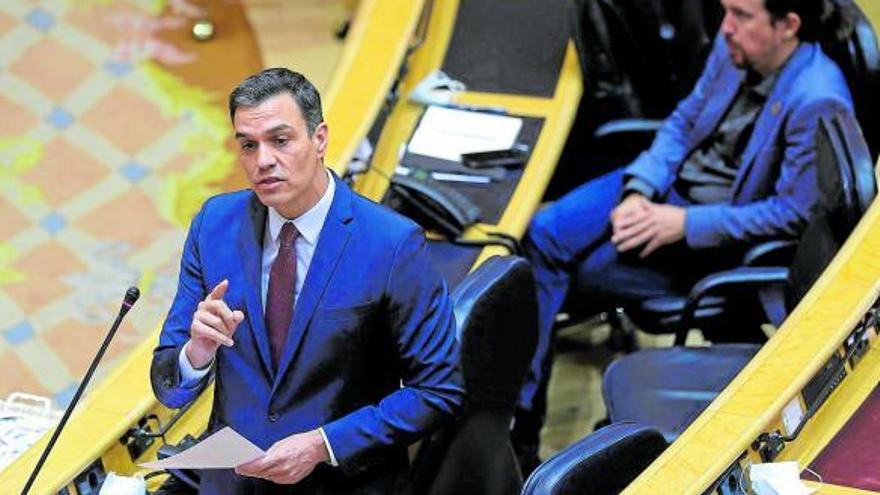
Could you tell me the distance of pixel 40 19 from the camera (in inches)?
220

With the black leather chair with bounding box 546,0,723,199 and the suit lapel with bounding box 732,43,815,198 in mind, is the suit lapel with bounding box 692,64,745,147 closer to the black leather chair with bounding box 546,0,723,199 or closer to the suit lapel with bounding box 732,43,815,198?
the suit lapel with bounding box 732,43,815,198

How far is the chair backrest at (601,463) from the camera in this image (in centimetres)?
252

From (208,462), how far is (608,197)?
6.51 ft

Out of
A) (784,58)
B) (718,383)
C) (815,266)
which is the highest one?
(784,58)

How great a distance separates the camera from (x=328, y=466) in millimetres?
2551

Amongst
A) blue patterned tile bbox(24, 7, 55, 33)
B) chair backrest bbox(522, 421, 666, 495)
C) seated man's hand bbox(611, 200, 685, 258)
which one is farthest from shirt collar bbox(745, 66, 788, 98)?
blue patterned tile bbox(24, 7, 55, 33)

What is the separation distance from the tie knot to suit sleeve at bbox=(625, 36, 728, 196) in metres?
1.68

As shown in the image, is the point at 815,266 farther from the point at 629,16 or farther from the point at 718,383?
the point at 629,16

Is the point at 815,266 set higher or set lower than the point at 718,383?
higher

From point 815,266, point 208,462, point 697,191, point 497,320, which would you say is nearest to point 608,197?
point 697,191

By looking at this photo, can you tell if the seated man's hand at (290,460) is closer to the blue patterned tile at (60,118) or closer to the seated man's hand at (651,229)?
the seated man's hand at (651,229)

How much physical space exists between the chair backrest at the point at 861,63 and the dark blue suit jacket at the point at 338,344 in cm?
160

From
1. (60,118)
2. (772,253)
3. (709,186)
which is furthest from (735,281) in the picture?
(60,118)

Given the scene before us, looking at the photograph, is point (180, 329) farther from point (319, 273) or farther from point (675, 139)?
point (675, 139)
